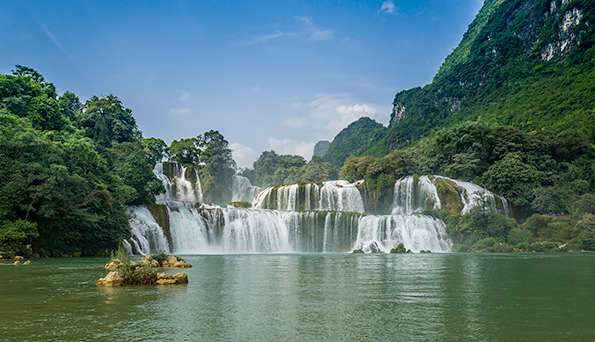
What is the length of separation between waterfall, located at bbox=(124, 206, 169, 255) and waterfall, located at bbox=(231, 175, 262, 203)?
32.7 metres

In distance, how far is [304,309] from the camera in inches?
398

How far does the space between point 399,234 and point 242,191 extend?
3563cm

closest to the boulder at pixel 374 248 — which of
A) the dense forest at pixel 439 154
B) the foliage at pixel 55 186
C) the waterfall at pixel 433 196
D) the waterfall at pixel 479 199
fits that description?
the dense forest at pixel 439 154

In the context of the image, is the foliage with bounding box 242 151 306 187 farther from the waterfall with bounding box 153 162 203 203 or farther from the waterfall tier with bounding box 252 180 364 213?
the waterfall tier with bounding box 252 180 364 213

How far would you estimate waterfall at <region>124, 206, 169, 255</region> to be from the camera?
120 feet

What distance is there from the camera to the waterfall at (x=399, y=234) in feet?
137

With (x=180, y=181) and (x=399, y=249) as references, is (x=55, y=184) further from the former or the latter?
(x=180, y=181)

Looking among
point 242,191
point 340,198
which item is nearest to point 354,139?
point 242,191

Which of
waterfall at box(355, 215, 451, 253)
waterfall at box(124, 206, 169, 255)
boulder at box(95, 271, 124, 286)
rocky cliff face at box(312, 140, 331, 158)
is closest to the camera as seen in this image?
boulder at box(95, 271, 124, 286)

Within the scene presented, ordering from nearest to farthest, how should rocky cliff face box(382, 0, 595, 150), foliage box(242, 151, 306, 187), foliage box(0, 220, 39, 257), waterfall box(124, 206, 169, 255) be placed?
foliage box(0, 220, 39, 257) < waterfall box(124, 206, 169, 255) < rocky cliff face box(382, 0, 595, 150) < foliage box(242, 151, 306, 187)

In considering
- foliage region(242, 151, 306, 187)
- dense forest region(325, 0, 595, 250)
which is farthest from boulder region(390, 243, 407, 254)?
foliage region(242, 151, 306, 187)

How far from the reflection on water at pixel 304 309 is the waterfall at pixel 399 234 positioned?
2556 cm

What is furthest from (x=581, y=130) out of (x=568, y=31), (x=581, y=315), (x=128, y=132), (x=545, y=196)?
(x=581, y=315)

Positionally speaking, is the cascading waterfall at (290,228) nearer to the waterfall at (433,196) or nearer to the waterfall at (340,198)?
the waterfall at (433,196)
